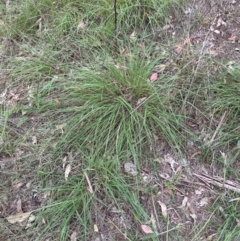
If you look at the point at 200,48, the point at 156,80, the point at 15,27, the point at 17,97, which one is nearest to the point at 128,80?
the point at 156,80

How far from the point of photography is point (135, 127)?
2.47 metres

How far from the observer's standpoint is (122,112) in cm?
251

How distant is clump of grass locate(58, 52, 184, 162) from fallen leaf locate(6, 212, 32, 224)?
1.71ft

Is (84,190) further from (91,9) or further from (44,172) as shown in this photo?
(91,9)

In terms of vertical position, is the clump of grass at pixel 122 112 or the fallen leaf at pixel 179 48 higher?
the fallen leaf at pixel 179 48

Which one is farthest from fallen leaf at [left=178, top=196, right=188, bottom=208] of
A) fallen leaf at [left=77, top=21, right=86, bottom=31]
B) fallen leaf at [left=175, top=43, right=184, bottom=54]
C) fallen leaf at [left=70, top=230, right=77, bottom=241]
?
fallen leaf at [left=77, top=21, right=86, bottom=31]

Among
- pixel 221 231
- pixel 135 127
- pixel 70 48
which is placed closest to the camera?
pixel 221 231

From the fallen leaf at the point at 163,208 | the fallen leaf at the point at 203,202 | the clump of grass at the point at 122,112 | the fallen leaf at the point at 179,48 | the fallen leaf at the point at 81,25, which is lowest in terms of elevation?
the fallen leaf at the point at 203,202

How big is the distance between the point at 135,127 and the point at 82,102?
44 cm

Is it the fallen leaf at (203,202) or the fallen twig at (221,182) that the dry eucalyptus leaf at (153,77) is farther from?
the fallen leaf at (203,202)

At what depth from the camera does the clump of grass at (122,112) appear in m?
2.43

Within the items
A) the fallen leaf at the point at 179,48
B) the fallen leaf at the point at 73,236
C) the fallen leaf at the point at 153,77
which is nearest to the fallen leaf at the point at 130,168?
the fallen leaf at the point at 73,236

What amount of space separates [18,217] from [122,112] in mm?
956

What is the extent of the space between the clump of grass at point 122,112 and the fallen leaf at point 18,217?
0.52 m
